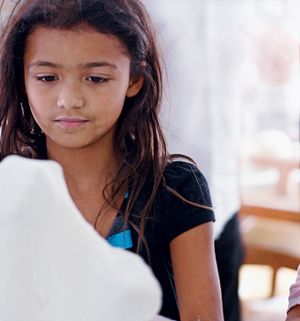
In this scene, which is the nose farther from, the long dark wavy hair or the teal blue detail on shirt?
the teal blue detail on shirt

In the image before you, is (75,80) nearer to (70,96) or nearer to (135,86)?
(70,96)

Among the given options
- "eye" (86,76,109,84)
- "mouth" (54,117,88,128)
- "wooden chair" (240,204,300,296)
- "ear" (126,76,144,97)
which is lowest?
"wooden chair" (240,204,300,296)

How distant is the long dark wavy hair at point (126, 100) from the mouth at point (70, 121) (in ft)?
0.43

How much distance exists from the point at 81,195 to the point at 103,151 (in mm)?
82

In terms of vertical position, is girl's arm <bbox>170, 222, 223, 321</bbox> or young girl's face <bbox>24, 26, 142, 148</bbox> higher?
young girl's face <bbox>24, 26, 142, 148</bbox>

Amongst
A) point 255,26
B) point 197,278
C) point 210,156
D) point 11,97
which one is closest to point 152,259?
point 197,278

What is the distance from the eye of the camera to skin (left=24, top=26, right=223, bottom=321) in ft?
2.46

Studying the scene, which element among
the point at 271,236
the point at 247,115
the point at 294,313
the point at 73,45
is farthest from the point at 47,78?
the point at 247,115

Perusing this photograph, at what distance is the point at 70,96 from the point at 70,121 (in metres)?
0.06

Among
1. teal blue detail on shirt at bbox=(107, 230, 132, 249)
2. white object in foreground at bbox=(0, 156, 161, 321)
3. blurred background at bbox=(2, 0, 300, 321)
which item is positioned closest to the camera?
white object in foreground at bbox=(0, 156, 161, 321)

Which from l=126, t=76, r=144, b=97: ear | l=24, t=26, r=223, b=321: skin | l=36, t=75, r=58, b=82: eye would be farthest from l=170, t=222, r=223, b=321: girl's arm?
l=36, t=75, r=58, b=82: eye

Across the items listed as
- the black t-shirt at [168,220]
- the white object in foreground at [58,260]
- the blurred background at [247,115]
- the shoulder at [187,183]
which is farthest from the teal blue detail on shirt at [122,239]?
the white object in foreground at [58,260]

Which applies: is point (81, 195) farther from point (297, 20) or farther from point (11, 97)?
point (297, 20)

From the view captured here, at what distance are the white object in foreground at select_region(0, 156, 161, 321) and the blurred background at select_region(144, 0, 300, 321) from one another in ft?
2.45
